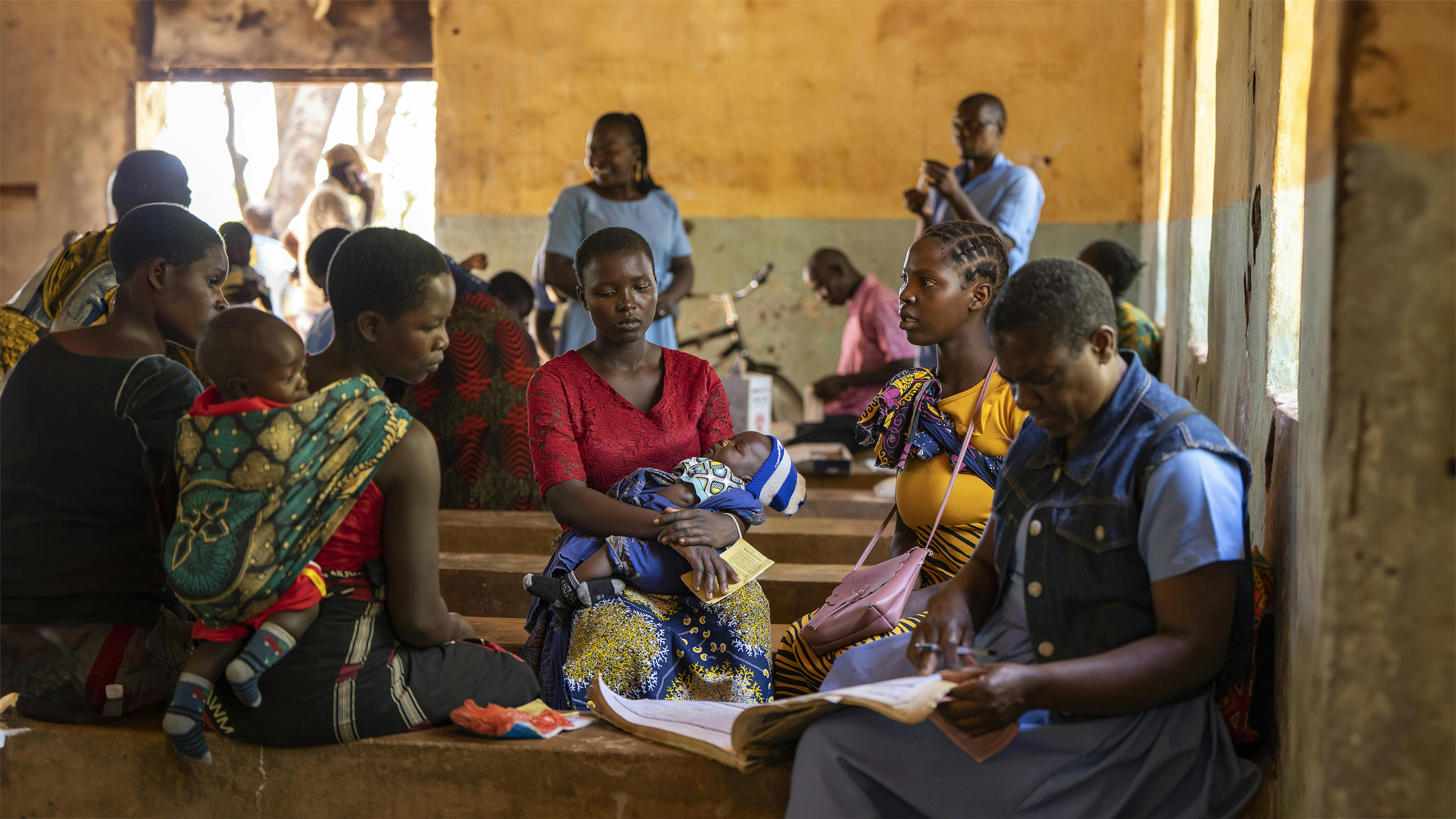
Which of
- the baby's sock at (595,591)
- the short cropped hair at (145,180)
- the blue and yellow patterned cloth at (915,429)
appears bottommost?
the baby's sock at (595,591)

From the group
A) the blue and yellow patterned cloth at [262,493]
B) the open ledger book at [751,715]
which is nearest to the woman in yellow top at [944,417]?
the open ledger book at [751,715]

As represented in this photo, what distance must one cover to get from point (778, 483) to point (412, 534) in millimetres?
1070

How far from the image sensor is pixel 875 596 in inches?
100

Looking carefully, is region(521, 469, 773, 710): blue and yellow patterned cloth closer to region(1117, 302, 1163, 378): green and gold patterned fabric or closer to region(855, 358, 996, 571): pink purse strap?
region(855, 358, 996, 571): pink purse strap

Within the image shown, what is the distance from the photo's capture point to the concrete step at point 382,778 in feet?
7.46

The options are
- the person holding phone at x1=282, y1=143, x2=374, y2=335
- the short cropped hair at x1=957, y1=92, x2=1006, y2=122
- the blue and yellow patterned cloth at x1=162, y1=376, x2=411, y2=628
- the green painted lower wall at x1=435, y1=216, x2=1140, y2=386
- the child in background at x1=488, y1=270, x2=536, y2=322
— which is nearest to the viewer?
the blue and yellow patterned cloth at x1=162, y1=376, x2=411, y2=628

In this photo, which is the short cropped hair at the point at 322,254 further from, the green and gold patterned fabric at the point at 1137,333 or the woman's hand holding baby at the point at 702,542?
the green and gold patterned fabric at the point at 1137,333

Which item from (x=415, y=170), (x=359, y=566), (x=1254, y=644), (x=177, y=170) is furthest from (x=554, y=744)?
(x=415, y=170)

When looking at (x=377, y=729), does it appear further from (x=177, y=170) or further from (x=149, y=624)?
(x=177, y=170)

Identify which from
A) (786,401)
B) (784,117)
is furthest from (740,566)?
(784,117)

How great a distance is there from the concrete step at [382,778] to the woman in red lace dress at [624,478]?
0.33 meters

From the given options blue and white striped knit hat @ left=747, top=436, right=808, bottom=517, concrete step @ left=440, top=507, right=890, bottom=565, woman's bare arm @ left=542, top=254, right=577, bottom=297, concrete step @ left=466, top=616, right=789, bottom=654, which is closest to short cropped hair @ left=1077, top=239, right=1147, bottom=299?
concrete step @ left=440, top=507, right=890, bottom=565

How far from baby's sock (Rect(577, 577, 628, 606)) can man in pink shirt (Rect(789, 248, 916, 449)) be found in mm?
3996

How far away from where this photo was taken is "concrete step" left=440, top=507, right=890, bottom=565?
4508 millimetres
